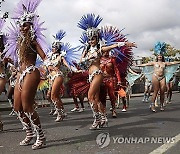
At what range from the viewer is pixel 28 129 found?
5430 millimetres

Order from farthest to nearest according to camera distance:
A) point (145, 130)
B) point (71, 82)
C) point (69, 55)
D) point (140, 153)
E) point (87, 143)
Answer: point (71, 82) < point (69, 55) < point (145, 130) < point (87, 143) < point (140, 153)

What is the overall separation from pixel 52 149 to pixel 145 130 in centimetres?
214

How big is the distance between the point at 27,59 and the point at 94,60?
6.65 feet

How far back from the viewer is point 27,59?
526 cm

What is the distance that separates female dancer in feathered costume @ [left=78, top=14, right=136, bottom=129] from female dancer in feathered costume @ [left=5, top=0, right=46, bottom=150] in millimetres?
1634

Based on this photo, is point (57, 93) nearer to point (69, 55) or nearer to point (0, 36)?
point (69, 55)

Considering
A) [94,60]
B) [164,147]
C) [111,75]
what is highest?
[94,60]

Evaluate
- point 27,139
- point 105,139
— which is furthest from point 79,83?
point 27,139

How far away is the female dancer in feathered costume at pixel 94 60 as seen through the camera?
22.3 feet

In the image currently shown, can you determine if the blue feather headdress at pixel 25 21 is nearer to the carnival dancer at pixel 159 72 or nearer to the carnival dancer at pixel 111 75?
the carnival dancer at pixel 111 75

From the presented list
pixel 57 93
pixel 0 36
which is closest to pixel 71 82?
pixel 57 93

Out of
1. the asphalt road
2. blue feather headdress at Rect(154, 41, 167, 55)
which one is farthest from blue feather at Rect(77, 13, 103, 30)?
blue feather headdress at Rect(154, 41, 167, 55)

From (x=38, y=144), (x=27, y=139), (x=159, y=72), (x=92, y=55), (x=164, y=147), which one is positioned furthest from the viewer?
(x=159, y=72)

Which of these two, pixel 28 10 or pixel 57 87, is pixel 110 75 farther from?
pixel 28 10
